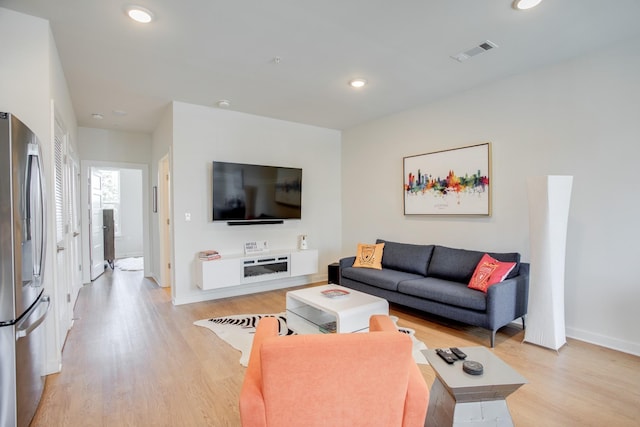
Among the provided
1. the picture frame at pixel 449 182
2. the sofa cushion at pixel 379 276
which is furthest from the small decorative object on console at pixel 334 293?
the picture frame at pixel 449 182

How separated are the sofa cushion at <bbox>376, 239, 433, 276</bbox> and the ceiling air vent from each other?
2.22m

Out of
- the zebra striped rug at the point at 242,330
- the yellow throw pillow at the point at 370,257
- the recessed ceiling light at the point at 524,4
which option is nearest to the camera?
the recessed ceiling light at the point at 524,4

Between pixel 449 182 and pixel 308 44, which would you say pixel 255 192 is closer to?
pixel 308 44

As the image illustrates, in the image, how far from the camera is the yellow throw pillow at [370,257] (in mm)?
4523

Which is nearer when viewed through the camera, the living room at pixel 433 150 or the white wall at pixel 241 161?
the living room at pixel 433 150

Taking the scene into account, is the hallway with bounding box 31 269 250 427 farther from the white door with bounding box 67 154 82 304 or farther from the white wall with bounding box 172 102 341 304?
the white wall with bounding box 172 102 341 304

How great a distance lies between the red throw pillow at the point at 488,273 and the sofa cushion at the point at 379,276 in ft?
2.54

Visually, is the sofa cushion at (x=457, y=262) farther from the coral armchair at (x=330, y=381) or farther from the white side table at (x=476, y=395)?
the coral armchair at (x=330, y=381)

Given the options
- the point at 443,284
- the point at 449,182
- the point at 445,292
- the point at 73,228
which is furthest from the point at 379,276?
the point at 73,228

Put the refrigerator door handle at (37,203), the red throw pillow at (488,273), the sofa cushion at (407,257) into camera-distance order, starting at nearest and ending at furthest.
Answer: the refrigerator door handle at (37,203)
the red throw pillow at (488,273)
the sofa cushion at (407,257)

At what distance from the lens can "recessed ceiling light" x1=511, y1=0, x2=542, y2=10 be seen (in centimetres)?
225

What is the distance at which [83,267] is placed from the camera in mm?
5645

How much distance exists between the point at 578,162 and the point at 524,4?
1665 millimetres

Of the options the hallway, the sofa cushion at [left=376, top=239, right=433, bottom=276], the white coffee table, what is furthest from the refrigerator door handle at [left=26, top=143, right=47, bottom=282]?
the sofa cushion at [left=376, top=239, right=433, bottom=276]
